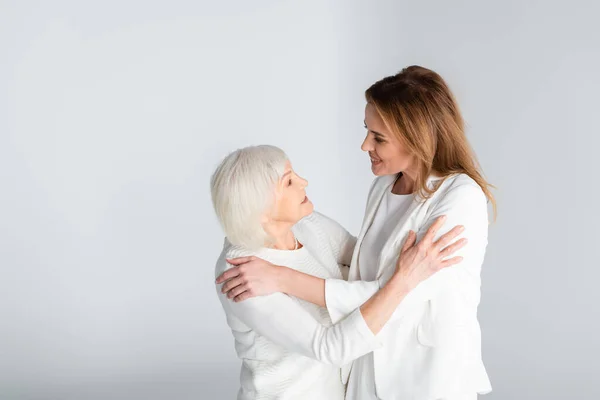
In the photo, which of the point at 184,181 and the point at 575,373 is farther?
the point at 184,181

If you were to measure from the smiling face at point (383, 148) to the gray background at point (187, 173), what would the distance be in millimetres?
2388

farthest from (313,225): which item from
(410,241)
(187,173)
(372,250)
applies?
(187,173)

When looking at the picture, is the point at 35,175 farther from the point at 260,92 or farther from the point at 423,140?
the point at 423,140

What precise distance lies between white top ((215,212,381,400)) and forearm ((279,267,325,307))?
30 millimetres

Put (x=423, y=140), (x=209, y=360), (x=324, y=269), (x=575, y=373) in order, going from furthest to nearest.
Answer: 1. (x=209, y=360)
2. (x=575, y=373)
3. (x=324, y=269)
4. (x=423, y=140)

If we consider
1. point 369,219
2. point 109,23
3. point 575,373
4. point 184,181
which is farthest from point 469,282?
point 109,23

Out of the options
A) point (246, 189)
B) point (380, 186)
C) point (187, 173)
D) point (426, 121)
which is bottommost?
point (187, 173)

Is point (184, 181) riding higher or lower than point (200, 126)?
lower

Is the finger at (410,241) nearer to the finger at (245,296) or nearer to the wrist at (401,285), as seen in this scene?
the wrist at (401,285)

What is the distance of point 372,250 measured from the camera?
2.83 metres

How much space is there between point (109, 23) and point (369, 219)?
2755 mm

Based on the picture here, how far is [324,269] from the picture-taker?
113 inches

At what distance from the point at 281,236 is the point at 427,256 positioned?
48 centimetres

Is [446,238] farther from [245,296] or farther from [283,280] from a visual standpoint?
[245,296]
